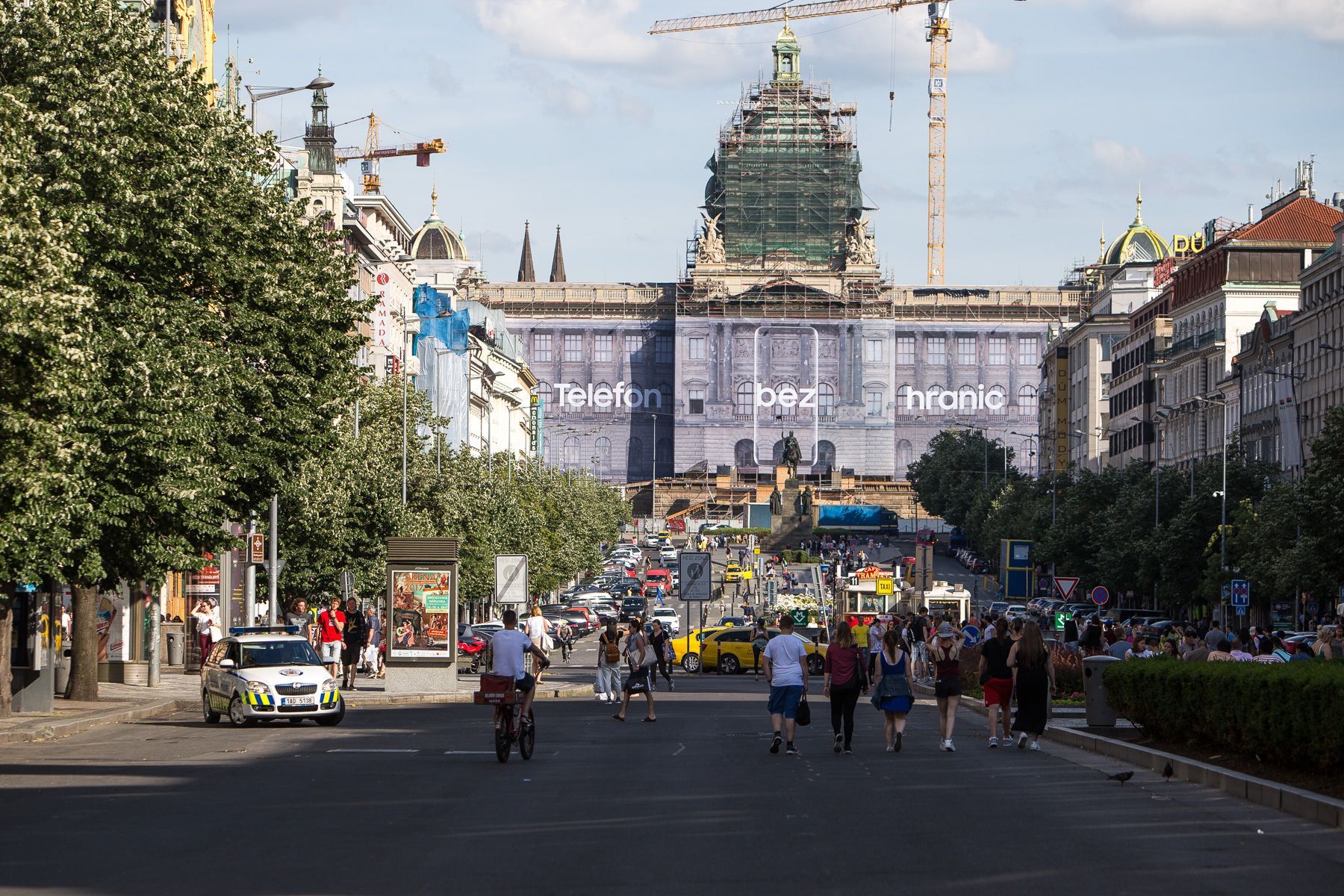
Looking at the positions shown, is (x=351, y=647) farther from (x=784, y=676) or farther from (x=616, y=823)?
(x=616, y=823)

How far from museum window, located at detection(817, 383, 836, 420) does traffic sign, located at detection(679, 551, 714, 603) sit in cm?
13474

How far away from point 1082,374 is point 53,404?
13479cm

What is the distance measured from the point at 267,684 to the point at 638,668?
20.9 feet

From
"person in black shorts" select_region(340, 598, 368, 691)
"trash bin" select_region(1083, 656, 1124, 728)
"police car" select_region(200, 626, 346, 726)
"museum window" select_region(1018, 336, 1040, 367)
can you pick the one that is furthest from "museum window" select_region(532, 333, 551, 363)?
"trash bin" select_region(1083, 656, 1124, 728)

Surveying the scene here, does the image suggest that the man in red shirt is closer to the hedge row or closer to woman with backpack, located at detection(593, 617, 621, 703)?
woman with backpack, located at detection(593, 617, 621, 703)

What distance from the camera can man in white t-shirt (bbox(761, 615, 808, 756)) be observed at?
87.4 feet

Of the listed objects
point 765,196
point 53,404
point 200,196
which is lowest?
point 53,404

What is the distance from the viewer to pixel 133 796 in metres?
20.0

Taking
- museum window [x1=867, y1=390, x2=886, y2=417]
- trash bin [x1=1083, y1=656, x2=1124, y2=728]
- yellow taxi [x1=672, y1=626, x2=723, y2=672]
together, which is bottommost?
yellow taxi [x1=672, y1=626, x2=723, y2=672]

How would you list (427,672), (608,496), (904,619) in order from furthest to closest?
(608,496)
(904,619)
(427,672)

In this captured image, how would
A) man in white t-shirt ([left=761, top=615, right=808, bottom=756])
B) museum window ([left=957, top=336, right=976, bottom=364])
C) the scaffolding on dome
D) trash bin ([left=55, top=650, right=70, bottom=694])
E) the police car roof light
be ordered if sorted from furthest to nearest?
1. museum window ([left=957, top=336, right=976, bottom=364])
2. the scaffolding on dome
3. trash bin ([left=55, top=650, right=70, bottom=694])
4. the police car roof light
5. man in white t-shirt ([left=761, top=615, right=808, bottom=756])

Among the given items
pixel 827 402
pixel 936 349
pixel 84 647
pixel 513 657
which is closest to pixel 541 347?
pixel 827 402

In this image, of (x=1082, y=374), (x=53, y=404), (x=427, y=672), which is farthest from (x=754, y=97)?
(x=53, y=404)

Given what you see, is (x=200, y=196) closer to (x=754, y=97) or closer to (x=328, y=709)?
(x=328, y=709)
